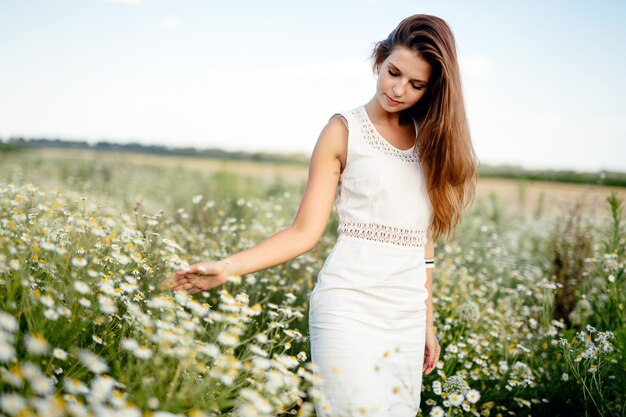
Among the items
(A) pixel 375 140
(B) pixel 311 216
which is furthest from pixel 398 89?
(B) pixel 311 216

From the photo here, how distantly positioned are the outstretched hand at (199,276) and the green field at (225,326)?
0.26ft

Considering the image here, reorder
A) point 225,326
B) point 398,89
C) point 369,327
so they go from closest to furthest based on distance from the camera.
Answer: point 225,326 → point 369,327 → point 398,89

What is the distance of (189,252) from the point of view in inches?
161

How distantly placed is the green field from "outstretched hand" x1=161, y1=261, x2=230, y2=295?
78 millimetres

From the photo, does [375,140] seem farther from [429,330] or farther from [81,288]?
[81,288]

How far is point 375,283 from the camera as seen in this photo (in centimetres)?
224

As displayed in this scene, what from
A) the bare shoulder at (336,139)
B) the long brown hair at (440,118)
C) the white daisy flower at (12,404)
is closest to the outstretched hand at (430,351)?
the long brown hair at (440,118)

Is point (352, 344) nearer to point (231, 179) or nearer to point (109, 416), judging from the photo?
point (109, 416)

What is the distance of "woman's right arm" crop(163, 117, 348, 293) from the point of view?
2.12m

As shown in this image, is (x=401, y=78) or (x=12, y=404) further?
(x=401, y=78)

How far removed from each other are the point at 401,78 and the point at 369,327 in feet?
3.42

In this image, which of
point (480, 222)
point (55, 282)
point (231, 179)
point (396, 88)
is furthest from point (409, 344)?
point (231, 179)

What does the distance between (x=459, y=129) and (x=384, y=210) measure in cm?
55

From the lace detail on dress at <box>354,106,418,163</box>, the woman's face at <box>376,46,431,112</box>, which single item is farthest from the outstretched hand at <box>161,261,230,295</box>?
the woman's face at <box>376,46,431,112</box>
